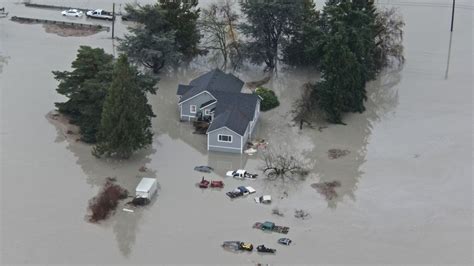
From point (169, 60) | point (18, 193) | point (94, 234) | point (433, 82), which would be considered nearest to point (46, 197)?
point (18, 193)

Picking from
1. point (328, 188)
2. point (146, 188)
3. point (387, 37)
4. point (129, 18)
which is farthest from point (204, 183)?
point (129, 18)

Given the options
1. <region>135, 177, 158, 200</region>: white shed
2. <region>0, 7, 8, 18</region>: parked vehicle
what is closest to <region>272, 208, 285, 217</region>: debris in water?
<region>135, 177, 158, 200</region>: white shed

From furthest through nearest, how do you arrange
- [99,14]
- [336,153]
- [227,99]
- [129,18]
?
[99,14] → [129,18] → [227,99] → [336,153]

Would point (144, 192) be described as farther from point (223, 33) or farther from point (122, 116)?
point (223, 33)

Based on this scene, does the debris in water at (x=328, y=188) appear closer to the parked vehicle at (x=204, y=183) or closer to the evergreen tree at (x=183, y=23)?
the parked vehicle at (x=204, y=183)

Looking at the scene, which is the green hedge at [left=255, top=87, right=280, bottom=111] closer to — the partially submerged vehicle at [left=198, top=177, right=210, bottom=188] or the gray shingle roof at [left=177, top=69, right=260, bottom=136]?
the gray shingle roof at [left=177, top=69, right=260, bottom=136]

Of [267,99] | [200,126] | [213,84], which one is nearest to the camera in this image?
[200,126]

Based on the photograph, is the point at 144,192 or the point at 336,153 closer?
the point at 144,192
